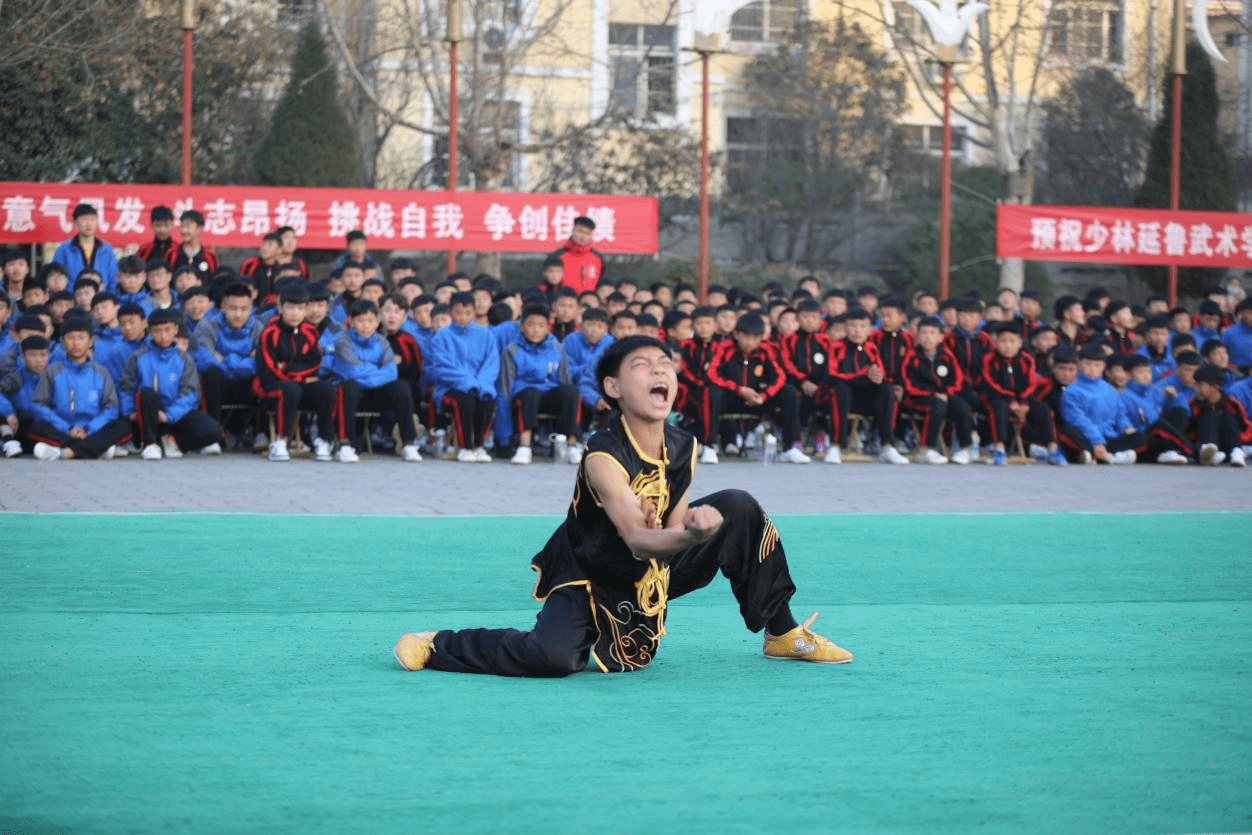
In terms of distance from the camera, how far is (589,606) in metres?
5.48

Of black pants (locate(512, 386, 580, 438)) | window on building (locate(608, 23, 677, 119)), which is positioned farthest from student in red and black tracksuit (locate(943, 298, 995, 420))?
window on building (locate(608, 23, 677, 119))

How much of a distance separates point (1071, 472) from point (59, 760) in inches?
435

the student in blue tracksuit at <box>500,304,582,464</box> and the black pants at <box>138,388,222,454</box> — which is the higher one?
the student in blue tracksuit at <box>500,304,582,464</box>

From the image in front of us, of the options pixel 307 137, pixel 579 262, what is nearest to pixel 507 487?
pixel 579 262

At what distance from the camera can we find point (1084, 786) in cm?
411

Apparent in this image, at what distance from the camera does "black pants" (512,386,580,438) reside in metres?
13.9

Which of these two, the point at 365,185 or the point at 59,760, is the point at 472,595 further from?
the point at 365,185

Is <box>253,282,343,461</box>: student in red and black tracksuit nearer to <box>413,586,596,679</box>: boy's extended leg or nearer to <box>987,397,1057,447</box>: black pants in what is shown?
<box>987,397,1057,447</box>: black pants

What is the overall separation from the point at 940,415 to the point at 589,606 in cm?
975

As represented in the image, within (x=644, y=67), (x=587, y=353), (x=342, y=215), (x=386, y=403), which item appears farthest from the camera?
(x=644, y=67)

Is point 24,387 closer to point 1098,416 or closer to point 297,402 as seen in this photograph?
point 297,402

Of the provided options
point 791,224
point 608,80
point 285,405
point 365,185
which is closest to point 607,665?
point 285,405

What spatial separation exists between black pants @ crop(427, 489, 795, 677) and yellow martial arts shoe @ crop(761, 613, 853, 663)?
5.0 inches

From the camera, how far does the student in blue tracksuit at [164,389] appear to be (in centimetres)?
1306
